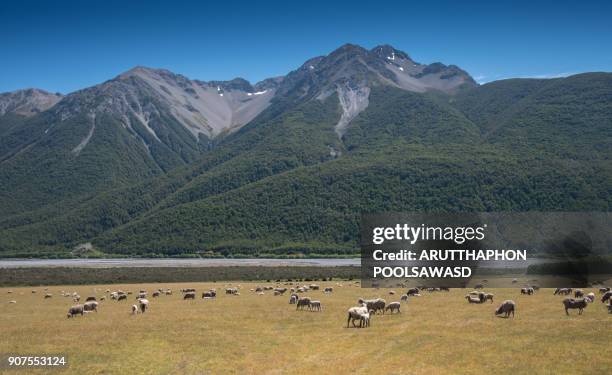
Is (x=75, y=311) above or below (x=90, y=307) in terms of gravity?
above

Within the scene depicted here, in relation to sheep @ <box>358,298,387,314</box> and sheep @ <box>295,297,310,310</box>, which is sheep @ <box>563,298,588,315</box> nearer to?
sheep @ <box>358,298,387,314</box>

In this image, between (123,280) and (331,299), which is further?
(123,280)

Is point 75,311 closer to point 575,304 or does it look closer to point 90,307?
point 90,307

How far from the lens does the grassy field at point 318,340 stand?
84.3 ft

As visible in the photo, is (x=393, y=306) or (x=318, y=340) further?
(x=393, y=306)

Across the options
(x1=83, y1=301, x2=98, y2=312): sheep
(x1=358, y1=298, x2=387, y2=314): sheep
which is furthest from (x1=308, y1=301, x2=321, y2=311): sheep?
(x1=83, y1=301, x2=98, y2=312): sheep

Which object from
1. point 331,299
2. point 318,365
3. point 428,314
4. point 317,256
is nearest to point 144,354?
point 318,365

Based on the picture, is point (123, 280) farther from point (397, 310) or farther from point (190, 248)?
point (190, 248)

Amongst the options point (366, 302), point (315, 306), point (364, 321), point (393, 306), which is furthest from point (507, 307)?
point (315, 306)

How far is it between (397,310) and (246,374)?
2092 centimetres

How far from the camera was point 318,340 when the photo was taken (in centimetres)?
3209

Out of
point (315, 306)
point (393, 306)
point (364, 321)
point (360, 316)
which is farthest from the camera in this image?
point (315, 306)

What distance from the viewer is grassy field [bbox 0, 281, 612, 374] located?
25.7 metres

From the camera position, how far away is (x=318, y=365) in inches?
1033
